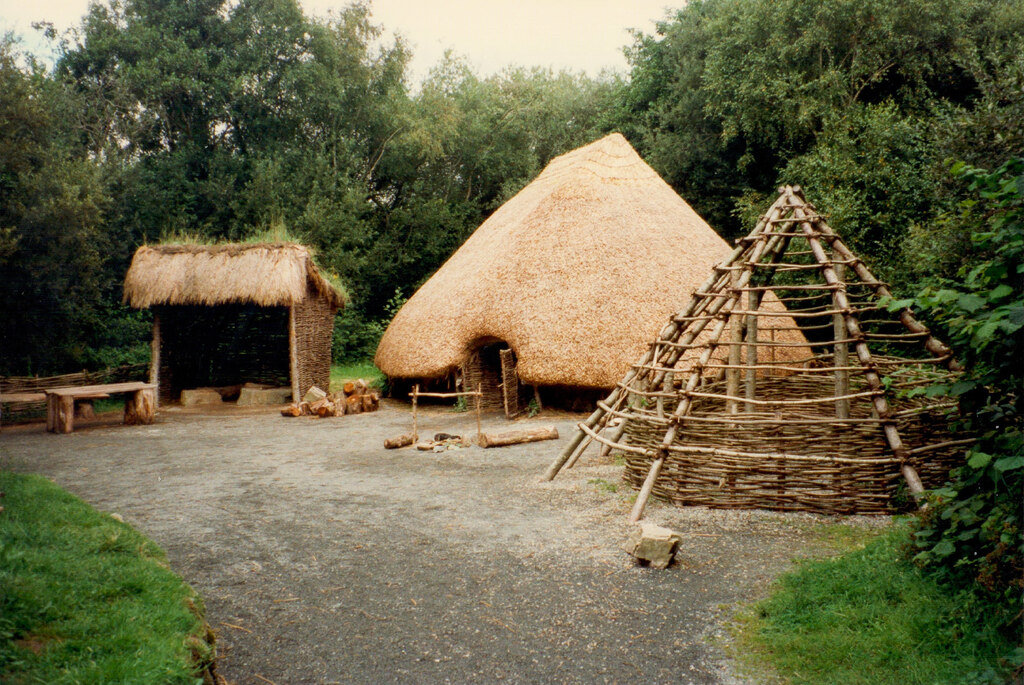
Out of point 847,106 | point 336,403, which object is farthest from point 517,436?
point 847,106

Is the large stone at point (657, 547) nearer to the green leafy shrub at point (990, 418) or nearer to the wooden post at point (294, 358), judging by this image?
the green leafy shrub at point (990, 418)

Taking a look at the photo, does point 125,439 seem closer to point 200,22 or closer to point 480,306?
point 480,306

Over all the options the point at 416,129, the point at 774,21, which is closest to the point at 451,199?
the point at 416,129

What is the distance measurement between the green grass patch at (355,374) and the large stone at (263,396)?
3.16 feet

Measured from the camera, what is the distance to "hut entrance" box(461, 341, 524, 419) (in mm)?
11555

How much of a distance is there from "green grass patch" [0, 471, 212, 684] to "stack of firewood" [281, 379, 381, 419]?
26.6 ft

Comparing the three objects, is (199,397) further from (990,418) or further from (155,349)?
(990,418)

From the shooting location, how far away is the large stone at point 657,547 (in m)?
4.48

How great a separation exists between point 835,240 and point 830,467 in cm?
221

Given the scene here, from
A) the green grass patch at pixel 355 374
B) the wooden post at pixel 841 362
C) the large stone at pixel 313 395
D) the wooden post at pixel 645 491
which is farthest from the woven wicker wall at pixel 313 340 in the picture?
the wooden post at pixel 841 362

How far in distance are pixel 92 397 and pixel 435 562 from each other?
341 inches

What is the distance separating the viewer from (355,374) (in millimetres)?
17766

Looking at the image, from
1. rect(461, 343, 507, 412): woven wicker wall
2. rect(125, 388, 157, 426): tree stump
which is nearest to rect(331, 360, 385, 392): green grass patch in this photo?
rect(461, 343, 507, 412): woven wicker wall

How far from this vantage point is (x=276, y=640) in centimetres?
360
